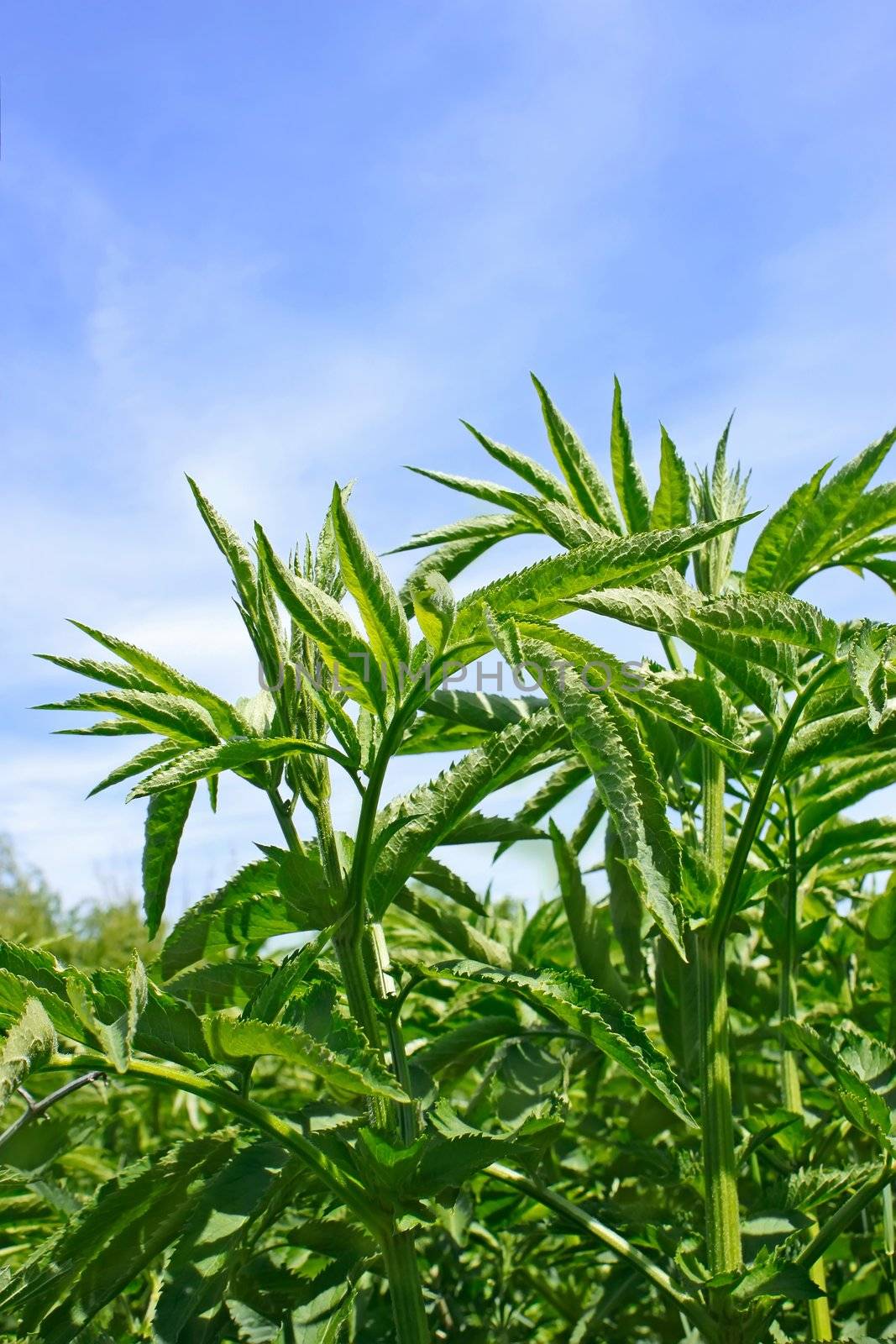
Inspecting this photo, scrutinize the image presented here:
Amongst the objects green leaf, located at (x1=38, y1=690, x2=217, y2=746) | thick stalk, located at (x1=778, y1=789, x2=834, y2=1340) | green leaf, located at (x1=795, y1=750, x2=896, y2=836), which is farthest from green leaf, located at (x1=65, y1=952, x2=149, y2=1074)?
green leaf, located at (x1=795, y1=750, x2=896, y2=836)

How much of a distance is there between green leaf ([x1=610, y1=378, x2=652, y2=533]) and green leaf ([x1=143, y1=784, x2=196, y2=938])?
65cm

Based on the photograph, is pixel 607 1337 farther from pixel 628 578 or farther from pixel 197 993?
pixel 628 578

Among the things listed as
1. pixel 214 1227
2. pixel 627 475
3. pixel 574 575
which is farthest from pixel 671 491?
pixel 214 1227

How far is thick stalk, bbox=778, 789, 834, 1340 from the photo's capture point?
4.23ft

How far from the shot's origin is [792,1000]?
4.53 feet

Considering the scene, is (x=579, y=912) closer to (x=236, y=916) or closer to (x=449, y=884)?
(x=449, y=884)

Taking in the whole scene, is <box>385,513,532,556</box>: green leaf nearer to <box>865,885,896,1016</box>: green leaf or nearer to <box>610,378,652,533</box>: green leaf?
<box>610,378,652,533</box>: green leaf

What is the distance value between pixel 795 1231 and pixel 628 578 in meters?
0.72

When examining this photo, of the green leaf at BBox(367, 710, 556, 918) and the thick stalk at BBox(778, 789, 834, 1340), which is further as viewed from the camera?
the thick stalk at BBox(778, 789, 834, 1340)

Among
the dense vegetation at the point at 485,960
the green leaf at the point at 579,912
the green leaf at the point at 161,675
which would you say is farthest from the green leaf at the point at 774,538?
the green leaf at the point at 161,675

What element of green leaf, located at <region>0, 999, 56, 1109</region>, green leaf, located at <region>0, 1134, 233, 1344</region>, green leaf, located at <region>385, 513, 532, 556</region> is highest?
green leaf, located at <region>385, 513, 532, 556</region>

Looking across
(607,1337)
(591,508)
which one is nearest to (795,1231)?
(607,1337)

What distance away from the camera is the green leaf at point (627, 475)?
1.38m

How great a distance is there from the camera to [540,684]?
2.87 ft
